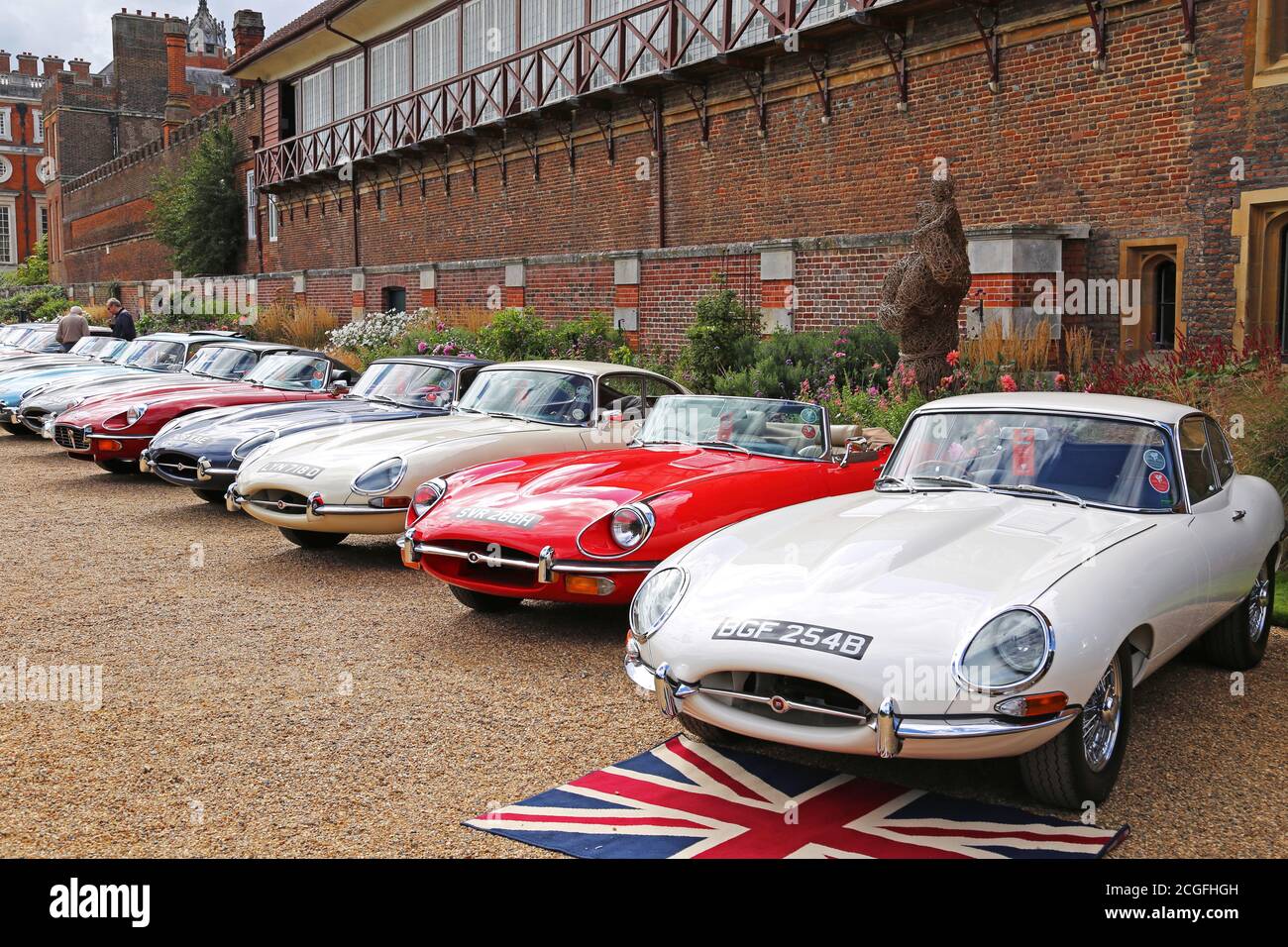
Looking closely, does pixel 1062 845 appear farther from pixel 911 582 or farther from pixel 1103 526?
pixel 1103 526

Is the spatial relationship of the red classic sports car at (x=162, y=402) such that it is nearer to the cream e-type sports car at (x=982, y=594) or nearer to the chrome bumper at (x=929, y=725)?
the cream e-type sports car at (x=982, y=594)

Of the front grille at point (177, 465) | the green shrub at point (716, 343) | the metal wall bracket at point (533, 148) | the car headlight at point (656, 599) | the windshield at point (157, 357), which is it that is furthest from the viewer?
the metal wall bracket at point (533, 148)

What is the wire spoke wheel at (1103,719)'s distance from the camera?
4035 mm

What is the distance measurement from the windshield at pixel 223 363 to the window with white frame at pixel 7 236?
7488cm

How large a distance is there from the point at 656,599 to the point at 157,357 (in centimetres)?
1213

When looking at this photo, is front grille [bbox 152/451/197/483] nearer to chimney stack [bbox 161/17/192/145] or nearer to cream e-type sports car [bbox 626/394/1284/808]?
cream e-type sports car [bbox 626/394/1284/808]

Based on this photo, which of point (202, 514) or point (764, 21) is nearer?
point (202, 514)

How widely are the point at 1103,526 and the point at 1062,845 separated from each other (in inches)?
52.1

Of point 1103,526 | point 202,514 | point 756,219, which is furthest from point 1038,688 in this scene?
point 756,219

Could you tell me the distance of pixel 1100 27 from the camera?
12.9m

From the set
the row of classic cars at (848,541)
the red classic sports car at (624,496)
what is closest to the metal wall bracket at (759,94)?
the row of classic cars at (848,541)

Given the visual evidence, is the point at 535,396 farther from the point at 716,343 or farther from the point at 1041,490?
the point at 716,343

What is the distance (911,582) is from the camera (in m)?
4.14

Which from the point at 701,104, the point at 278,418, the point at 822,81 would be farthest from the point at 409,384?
the point at 701,104
